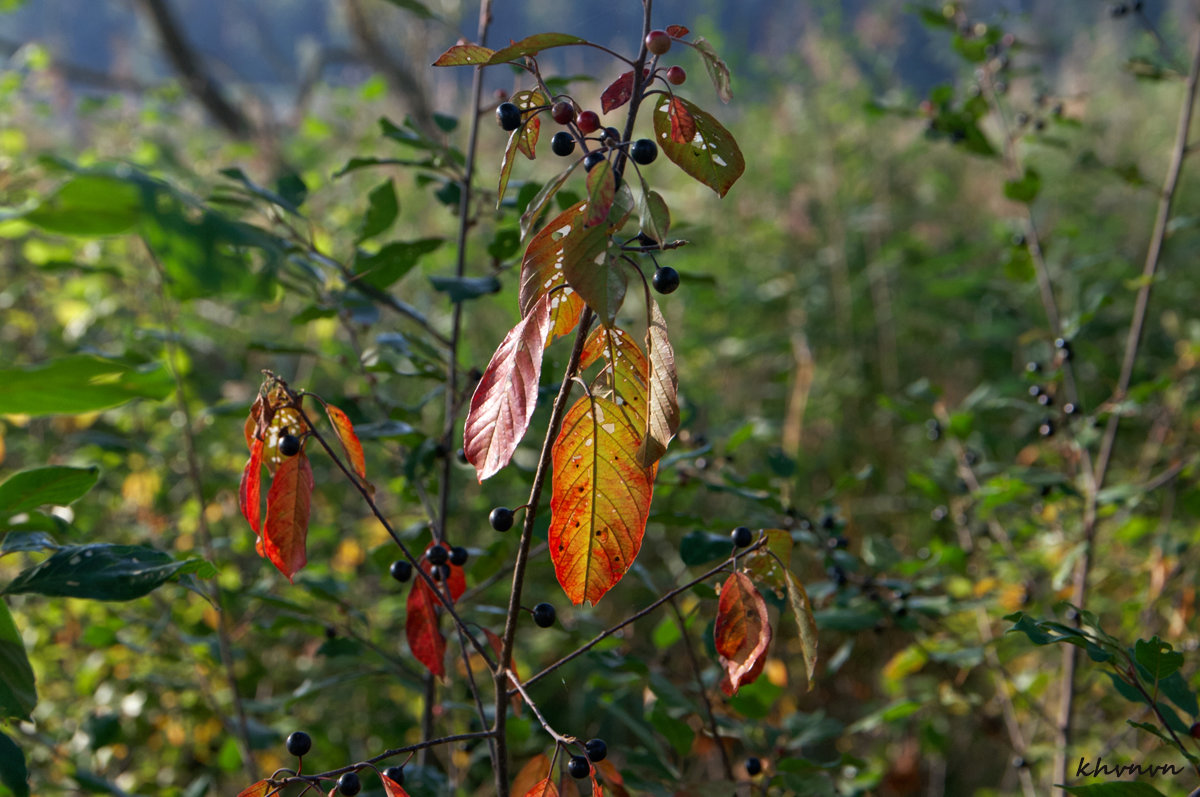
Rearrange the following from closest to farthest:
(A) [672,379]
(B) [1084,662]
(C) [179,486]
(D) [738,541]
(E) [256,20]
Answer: (A) [672,379] < (D) [738,541] < (B) [1084,662] < (C) [179,486] < (E) [256,20]

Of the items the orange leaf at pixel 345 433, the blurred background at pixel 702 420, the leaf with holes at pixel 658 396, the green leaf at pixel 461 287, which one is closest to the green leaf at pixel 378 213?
the blurred background at pixel 702 420

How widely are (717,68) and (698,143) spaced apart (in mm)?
56

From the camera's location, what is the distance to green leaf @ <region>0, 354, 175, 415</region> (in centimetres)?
58

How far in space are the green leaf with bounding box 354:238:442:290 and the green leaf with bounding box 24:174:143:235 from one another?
23.0 inches

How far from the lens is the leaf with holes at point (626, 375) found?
641 mm

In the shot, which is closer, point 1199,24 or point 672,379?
point 672,379

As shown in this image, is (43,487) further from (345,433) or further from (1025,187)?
(1025,187)

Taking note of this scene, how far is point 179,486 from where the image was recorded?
7.80 ft

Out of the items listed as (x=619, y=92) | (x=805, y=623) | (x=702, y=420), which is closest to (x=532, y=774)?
(x=805, y=623)

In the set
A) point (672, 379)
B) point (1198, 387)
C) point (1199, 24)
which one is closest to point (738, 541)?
point (672, 379)

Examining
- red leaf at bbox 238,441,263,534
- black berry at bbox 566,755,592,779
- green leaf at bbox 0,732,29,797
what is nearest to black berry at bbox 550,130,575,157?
red leaf at bbox 238,441,263,534

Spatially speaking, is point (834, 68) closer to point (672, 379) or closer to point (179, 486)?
point (179, 486)

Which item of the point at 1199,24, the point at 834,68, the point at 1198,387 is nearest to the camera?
the point at 1199,24

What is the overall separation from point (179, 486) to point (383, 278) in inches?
63.6
